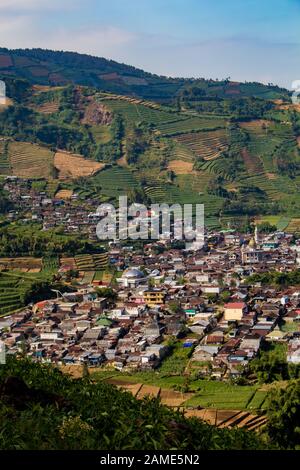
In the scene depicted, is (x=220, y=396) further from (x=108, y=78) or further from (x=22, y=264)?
(x=108, y=78)

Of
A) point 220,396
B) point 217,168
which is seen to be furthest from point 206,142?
point 220,396

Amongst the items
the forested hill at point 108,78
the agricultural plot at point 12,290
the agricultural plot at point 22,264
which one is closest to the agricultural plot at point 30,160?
the agricultural plot at point 22,264

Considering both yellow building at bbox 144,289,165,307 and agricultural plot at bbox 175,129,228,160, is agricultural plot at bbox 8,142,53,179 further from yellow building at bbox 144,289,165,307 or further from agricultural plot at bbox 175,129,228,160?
yellow building at bbox 144,289,165,307

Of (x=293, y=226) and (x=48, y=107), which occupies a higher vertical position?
(x=48, y=107)

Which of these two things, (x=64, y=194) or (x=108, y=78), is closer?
(x=64, y=194)
